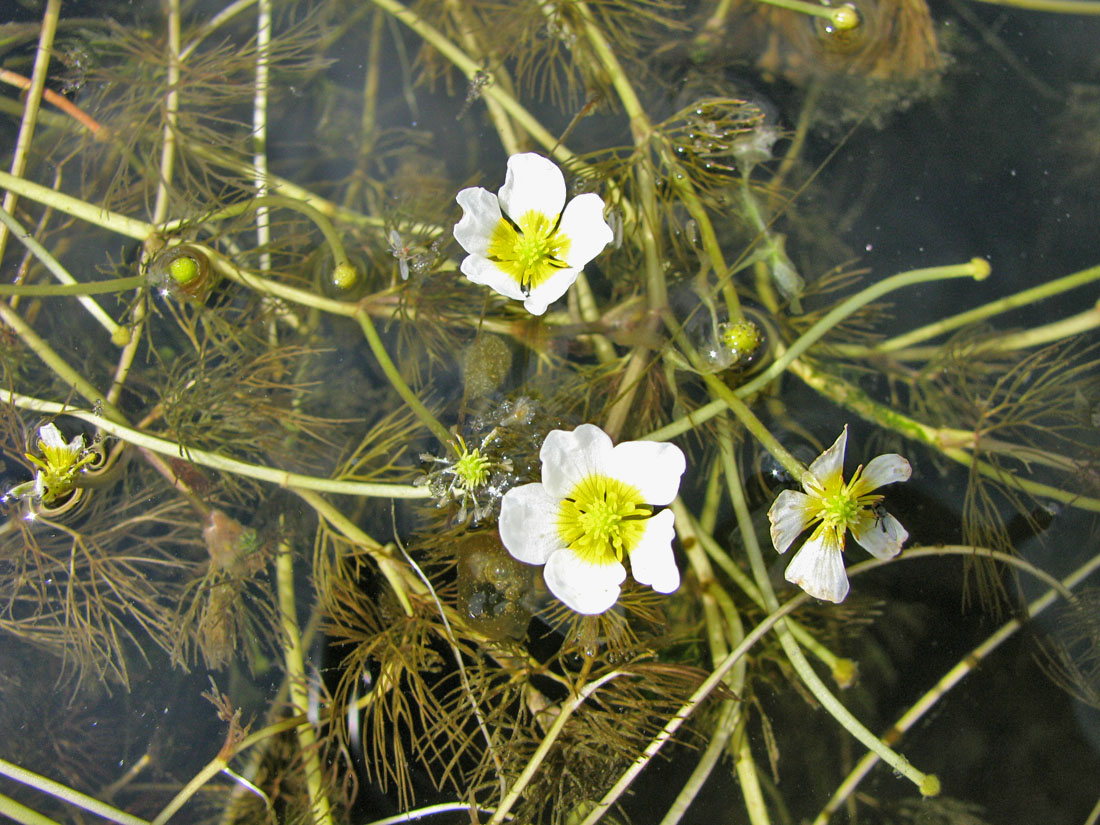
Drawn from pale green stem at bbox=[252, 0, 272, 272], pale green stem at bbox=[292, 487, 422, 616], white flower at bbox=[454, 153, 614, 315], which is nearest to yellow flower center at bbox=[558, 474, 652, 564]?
white flower at bbox=[454, 153, 614, 315]

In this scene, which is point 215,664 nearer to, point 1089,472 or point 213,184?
point 213,184

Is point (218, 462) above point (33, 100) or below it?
below

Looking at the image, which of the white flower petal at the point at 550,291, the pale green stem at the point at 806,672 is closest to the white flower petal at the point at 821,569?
the pale green stem at the point at 806,672

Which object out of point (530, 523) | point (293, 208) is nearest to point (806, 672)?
point (530, 523)

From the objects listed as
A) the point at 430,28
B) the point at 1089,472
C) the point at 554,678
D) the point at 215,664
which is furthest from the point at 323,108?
the point at 1089,472

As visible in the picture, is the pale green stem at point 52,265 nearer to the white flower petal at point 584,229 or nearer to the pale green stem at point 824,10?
the white flower petal at point 584,229

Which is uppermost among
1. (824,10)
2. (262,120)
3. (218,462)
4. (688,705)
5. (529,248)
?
(824,10)

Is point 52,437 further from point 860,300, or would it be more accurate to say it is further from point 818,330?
point 860,300

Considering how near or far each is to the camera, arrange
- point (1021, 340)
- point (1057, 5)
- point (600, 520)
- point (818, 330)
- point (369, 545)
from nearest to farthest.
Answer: point (600, 520) < point (818, 330) < point (369, 545) < point (1021, 340) < point (1057, 5)
